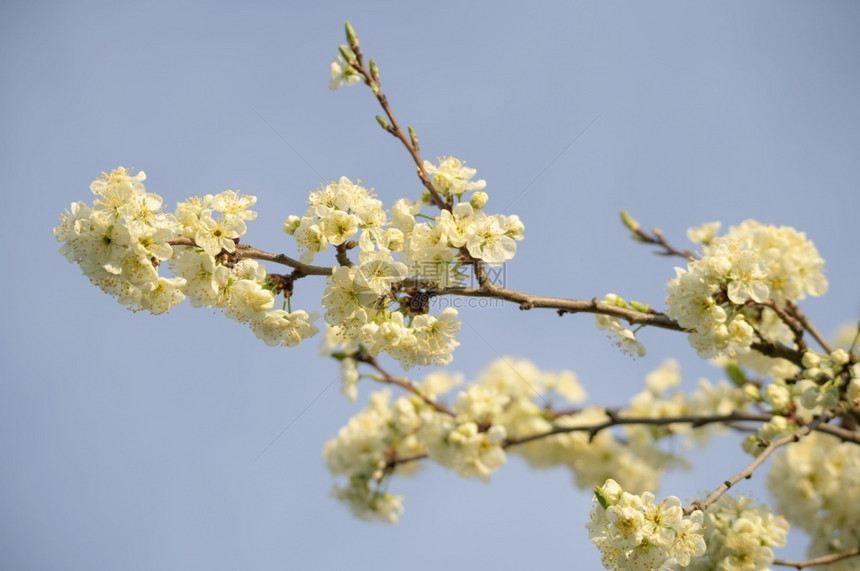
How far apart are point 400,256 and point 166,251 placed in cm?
100

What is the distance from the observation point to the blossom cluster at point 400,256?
2.68m

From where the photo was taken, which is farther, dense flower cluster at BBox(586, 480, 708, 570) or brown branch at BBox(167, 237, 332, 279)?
brown branch at BBox(167, 237, 332, 279)

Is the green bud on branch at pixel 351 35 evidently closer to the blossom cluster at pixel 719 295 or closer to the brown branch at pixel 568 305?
the brown branch at pixel 568 305

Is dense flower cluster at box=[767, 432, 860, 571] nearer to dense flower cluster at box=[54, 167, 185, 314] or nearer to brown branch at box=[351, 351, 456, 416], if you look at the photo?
brown branch at box=[351, 351, 456, 416]

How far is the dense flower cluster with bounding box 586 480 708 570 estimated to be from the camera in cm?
243

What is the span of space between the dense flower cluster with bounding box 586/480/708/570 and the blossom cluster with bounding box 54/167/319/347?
1.51 metres

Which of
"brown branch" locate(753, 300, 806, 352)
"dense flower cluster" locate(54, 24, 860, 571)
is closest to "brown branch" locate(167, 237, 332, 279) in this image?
"dense flower cluster" locate(54, 24, 860, 571)

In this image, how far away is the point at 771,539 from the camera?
3.35 meters

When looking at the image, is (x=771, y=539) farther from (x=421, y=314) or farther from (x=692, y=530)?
(x=421, y=314)

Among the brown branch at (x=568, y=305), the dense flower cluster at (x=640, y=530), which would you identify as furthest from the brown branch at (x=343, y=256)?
the dense flower cluster at (x=640, y=530)

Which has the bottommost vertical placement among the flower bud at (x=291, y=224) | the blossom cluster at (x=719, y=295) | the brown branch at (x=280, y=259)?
the brown branch at (x=280, y=259)

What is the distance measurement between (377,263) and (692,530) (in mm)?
1658

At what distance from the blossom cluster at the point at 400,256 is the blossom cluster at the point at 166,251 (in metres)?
0.25

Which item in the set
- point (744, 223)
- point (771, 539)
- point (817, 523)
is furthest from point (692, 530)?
point (817, 523)
